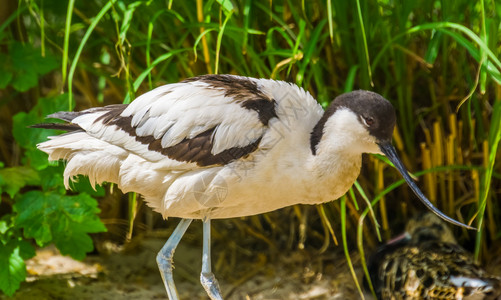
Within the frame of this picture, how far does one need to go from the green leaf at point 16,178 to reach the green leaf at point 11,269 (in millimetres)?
207

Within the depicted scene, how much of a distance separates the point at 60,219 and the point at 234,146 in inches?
36.0

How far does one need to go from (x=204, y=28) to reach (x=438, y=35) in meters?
0.80

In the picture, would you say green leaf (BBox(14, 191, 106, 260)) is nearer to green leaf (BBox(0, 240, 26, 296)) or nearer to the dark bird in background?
green leaf (BBox(0, 240, 26, 296))

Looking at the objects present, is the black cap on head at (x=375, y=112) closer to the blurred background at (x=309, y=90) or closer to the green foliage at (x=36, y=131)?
the blurred background at (x=309, y=90)

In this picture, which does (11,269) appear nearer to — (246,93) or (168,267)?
(168,267)

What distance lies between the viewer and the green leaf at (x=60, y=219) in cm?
271

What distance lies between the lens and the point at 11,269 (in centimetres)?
268

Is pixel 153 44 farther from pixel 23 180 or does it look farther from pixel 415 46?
pixel 415 46

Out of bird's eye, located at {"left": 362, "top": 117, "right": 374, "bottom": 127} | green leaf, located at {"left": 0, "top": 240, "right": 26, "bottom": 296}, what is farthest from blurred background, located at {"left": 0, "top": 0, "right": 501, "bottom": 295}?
bird's eye, located at {"left": 362, "top": 117, "right": 374, "bottom": 127}

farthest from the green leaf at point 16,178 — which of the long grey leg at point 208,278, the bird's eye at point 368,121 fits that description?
the bird's eye at point 368,121

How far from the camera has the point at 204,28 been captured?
258cm

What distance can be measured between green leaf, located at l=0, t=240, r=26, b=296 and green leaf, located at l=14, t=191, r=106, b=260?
87mm

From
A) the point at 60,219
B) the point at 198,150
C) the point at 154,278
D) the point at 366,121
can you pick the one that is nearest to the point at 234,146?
the point at 198,150

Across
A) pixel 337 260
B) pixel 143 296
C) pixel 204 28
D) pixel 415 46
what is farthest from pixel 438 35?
pixel 143 296
